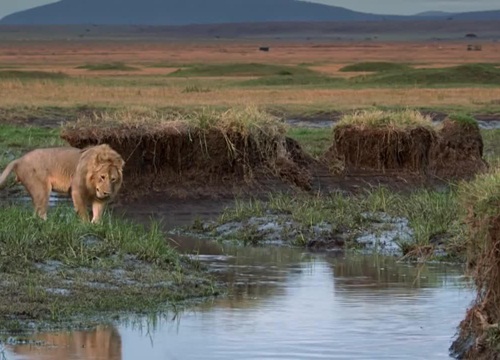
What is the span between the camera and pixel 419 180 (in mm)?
22141

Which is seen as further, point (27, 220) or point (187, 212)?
point (187, 212)

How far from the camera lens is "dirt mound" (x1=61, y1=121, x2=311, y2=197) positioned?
20641mm

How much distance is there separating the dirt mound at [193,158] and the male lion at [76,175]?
13.7 feet

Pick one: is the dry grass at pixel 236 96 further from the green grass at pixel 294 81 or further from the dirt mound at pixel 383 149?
the dirt mound at pixel 383 149

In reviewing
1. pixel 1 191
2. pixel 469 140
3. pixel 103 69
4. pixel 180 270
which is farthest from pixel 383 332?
pixel 103 69

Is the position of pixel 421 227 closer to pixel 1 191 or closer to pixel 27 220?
pixel 27 220

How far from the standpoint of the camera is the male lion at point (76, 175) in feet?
50.0

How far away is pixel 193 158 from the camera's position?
21156 mm

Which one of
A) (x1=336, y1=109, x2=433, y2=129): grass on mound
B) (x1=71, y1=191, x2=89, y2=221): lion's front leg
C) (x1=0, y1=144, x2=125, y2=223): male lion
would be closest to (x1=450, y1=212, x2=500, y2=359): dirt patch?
(x1=0, y1=144, x2=125, y2=223): male lion

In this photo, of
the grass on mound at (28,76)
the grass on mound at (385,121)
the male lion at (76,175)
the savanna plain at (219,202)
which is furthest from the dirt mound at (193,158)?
the grass on mound at (28,76)

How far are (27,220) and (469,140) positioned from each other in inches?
433

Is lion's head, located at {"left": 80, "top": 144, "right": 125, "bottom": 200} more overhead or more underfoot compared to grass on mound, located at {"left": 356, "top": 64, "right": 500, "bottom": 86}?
more overhead

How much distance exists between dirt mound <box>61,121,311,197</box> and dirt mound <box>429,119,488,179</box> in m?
2.41

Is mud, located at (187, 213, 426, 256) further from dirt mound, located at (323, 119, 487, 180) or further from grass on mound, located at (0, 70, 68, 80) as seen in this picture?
grass on mound, located at (0, 70, 68, 80)
